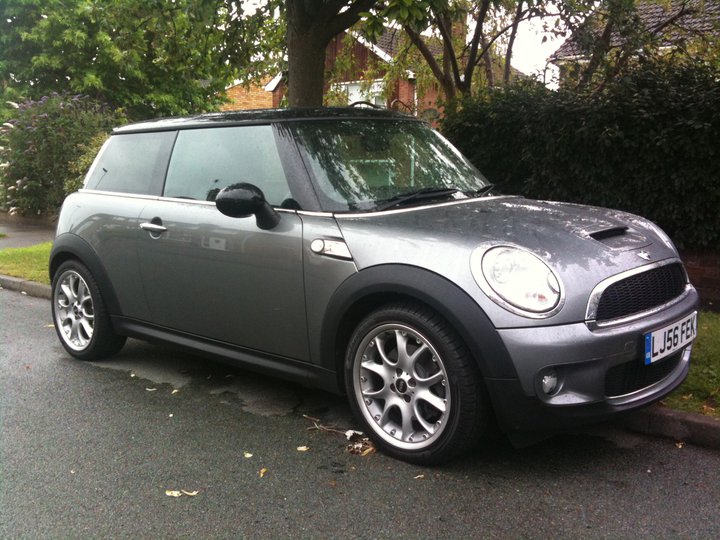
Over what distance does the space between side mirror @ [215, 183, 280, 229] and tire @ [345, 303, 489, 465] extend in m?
0.80

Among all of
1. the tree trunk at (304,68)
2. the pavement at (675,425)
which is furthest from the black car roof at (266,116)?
the tree trunk at (304,68)

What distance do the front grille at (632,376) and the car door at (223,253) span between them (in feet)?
5.07

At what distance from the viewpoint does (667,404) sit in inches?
149

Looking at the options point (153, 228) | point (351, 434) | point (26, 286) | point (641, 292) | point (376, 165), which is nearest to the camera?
point (641, 292)

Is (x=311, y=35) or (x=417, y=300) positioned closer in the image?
(x=417, y=300)

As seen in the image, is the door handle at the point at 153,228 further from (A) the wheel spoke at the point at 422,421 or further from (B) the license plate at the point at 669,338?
(B) the license plate at the point at 669,338

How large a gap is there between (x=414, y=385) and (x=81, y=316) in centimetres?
306

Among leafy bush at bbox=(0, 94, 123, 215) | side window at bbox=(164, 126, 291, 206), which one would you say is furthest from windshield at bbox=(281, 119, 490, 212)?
leafy bush at bbox=(0, 94, 123, 215)

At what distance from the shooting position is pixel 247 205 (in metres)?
3.64

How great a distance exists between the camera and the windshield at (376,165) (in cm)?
381

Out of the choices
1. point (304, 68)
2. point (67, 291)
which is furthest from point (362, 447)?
point (304, 68)

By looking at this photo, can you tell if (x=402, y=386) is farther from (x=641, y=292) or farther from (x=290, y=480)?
(x=641, y=292)

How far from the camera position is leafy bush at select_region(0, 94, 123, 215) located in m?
14.1

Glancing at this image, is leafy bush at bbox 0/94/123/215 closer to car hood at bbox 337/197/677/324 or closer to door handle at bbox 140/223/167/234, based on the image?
door handle at bbox 140/223/167/234
